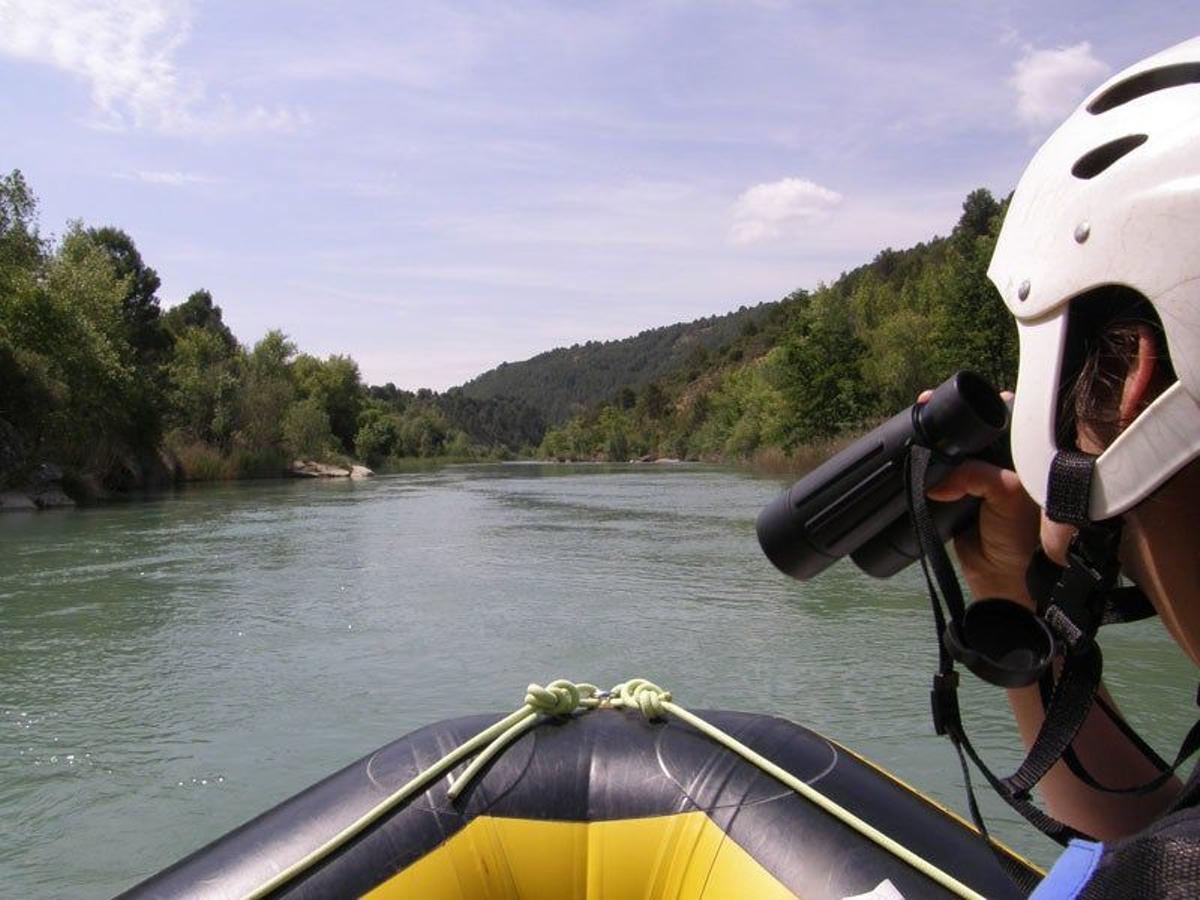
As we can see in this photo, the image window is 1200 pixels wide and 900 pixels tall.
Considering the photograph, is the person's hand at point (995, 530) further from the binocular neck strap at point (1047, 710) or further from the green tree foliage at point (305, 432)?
the green tree foliage at point (305, 432)

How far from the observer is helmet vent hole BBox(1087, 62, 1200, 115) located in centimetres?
102

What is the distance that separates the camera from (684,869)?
6.20 ft

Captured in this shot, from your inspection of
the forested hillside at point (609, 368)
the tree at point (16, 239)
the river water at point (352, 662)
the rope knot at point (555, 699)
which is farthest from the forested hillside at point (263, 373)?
the forested hillside at point (609, 368)

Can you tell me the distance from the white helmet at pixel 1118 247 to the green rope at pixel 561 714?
100 cm

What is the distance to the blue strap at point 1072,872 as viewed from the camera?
2.51 feet

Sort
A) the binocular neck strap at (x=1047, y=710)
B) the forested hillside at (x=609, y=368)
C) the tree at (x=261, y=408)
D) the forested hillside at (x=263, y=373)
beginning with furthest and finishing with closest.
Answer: the forested hillside at (x=609, y=368) < the tree at (x=261, y=408) < the forested hillside at (x=263, y=373) < the binocular neck strap at (x=1047, y=710)

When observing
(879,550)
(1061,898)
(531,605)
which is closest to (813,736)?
(879,550)

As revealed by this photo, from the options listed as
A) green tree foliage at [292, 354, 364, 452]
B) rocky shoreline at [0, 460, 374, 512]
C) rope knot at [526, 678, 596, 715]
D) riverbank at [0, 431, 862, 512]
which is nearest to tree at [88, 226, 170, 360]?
riverbank at [0, 431, 862, 512]

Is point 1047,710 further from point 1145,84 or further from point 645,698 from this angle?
point 645,698

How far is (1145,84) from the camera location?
107cm

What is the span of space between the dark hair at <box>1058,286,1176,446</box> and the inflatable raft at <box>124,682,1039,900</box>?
1022 mm

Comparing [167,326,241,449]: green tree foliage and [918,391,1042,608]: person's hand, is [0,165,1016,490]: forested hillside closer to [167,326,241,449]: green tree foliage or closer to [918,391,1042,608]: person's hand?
[167,326,241,449]: green tree foliage

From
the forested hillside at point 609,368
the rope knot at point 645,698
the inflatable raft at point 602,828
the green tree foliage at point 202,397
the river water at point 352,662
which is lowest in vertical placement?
the river water at point 352,662

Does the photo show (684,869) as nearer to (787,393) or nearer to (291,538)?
(291,538)
